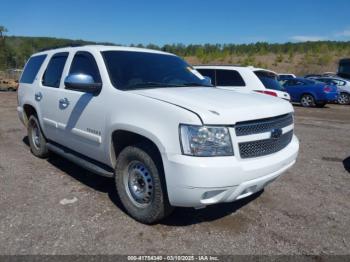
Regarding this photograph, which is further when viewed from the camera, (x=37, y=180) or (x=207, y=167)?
(x=37, y=180)

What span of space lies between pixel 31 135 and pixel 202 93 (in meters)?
3.91

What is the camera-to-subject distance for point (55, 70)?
5.59 metres

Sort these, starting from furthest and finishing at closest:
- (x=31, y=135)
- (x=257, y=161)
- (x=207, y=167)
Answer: (x=31, y=135)
(x=257, y=161)
(x=207, y=167)

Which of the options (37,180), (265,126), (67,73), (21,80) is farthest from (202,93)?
(21,80)

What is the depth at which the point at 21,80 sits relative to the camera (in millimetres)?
→ 6867

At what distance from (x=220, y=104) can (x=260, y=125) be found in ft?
1.52

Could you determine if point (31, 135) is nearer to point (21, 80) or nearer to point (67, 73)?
point (21, 80)

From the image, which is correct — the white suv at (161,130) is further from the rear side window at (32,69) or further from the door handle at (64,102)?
the rear side window at (32,69)

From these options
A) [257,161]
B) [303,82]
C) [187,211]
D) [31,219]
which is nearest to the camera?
[257,161]

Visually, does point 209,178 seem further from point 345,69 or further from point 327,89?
point 345,69

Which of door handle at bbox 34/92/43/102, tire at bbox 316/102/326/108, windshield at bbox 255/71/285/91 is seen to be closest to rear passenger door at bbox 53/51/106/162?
door handle at bbox 34/92/43/102

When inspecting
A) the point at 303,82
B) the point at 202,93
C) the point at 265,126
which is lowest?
the point at 303,82

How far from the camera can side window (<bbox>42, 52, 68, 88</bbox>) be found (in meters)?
5.38

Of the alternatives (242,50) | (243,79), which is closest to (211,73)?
(243,79)
